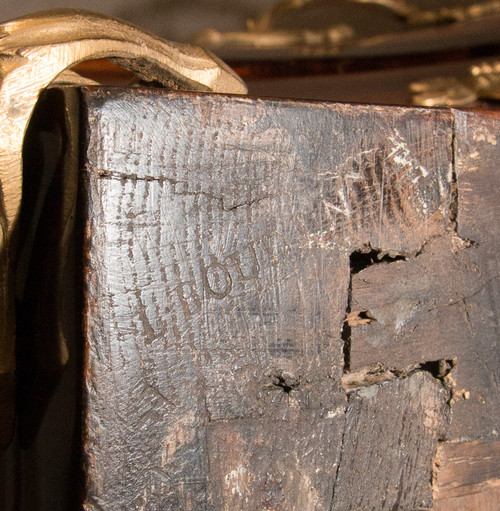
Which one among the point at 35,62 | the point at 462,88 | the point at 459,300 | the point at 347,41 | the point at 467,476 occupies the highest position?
the point at 347,41

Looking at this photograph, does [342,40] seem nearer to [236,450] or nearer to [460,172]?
[460,172]

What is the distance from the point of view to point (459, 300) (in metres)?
0.91

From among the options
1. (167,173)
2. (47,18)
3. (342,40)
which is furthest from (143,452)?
(342,40)

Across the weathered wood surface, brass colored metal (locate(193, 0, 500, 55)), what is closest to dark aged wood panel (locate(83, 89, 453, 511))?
the weathered wood surface

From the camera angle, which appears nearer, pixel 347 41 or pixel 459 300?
pixel 459 300

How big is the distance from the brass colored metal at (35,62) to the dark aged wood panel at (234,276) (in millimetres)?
82

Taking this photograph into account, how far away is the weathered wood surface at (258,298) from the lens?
2.40ft

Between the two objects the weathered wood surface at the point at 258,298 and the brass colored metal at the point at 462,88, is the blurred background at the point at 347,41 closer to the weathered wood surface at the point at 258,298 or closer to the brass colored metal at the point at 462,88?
the brass colored metal at the point at 462,88

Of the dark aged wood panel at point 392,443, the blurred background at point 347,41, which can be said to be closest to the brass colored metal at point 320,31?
the blurred background at point 347,41

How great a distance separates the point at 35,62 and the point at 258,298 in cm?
44

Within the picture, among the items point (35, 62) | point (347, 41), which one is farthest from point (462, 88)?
point (35, 62)

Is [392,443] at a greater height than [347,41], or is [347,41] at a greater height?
[347,41]

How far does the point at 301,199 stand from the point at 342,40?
165 centimetres

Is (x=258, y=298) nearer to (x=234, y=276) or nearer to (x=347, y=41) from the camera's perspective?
(x=234, y=276)
